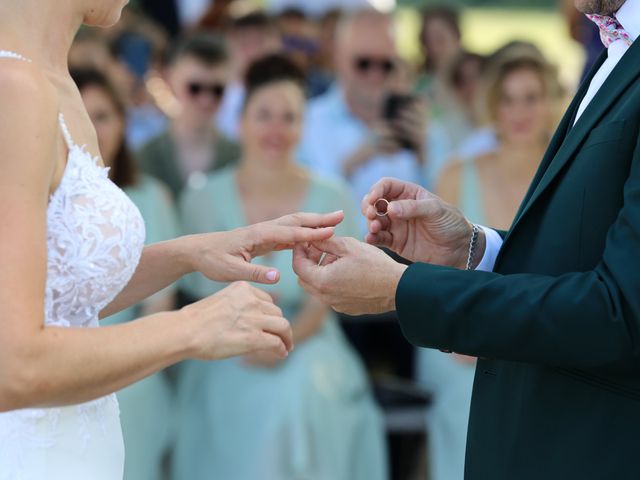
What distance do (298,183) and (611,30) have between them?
3.16m

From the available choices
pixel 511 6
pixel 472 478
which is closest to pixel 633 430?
pixel 472 478

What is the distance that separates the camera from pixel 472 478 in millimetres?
2496

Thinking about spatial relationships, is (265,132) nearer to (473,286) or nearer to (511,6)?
(473,286)

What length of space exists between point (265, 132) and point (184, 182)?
72 centimetres

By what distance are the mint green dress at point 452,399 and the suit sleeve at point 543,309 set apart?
119 inches

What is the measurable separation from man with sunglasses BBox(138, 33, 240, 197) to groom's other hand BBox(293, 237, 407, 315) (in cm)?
344

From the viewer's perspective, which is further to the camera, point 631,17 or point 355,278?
point 355,278

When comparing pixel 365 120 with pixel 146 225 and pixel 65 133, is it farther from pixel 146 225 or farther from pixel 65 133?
pixel 65 133

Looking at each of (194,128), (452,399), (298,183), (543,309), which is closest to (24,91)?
(543,309)

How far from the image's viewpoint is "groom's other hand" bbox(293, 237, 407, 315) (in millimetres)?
2383

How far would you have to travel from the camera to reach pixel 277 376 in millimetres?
5098

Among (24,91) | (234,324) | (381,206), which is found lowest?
(234,324)

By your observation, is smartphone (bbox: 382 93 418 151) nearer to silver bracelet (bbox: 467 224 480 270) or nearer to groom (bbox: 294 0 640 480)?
silver bracelet (bbox: 467 224 480 270)

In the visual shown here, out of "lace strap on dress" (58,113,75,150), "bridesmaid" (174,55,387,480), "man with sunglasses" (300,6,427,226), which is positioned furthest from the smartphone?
"lace strap on dress" (58,113,75,150)
